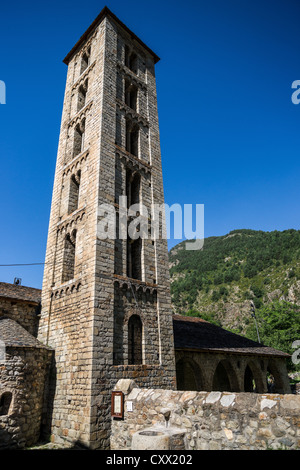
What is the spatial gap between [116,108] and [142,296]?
10.6 m

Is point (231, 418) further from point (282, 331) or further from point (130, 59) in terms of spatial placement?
point (282, 331)

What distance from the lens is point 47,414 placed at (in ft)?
35.4

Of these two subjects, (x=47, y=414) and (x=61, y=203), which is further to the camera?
(x=61, y=203)

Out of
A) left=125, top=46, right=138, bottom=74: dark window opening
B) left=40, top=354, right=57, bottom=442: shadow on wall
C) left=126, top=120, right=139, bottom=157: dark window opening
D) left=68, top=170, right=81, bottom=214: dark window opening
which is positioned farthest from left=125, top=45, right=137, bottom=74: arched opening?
left=40, top=354, right=57, bottom=442: shadow on wall

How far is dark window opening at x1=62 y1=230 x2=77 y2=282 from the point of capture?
13320 mm

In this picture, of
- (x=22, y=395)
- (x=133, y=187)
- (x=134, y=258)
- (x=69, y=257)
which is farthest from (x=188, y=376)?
(x=133, y=187)

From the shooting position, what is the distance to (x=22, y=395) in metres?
9.75

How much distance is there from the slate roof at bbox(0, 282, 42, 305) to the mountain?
129 feet

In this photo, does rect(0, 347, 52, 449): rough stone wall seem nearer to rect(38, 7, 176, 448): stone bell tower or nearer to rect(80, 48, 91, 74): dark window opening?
rect(38, 7, 176, 448): stone bell tower

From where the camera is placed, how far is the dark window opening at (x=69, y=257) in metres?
13.3

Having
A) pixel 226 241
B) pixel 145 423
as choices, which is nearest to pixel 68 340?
pixel 145 423

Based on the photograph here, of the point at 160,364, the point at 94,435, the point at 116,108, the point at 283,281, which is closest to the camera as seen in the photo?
the point at 94,435

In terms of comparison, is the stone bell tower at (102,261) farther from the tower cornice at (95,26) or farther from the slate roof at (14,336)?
the slate roof at (14,336)

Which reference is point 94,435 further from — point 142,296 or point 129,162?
point 129,162
